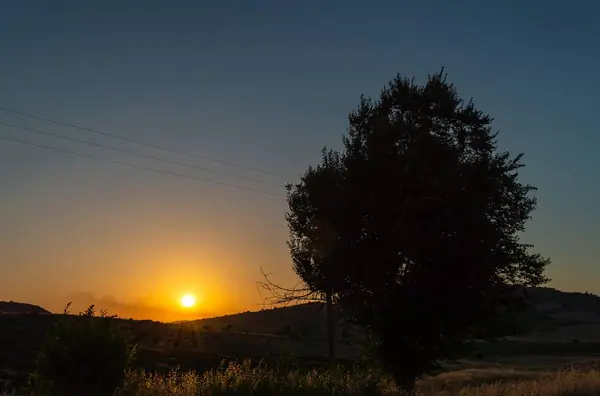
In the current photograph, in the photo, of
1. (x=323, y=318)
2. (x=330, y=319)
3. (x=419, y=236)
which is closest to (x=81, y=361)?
(x=419, y=236)

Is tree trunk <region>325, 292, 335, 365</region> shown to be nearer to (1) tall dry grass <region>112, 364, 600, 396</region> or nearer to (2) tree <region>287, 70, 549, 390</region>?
(2) tree <region>287, 70, 549, 390</region>

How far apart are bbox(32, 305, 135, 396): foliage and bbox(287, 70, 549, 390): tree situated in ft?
31.3

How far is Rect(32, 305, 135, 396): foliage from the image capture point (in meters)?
11.4

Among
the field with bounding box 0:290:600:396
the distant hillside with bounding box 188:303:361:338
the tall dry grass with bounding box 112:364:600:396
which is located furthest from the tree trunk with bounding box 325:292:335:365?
the distant hillside with bounding box 188:303:361:338

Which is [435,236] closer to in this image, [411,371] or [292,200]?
[411,371]

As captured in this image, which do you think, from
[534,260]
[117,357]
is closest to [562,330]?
[534,260]

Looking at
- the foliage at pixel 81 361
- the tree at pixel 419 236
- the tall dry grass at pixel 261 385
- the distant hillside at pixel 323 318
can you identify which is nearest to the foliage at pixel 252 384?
the tall dry grass at pixel 261 385

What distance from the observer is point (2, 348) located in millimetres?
54688

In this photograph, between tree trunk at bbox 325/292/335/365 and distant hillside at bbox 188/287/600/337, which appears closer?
tree trunk at bbox 325/292/335/365

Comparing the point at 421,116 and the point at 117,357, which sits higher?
the point at 421,116

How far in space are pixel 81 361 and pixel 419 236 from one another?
10467 mm

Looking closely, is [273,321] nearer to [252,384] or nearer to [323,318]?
[323,318]

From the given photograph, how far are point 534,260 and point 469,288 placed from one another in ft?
9.04

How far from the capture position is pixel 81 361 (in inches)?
450
